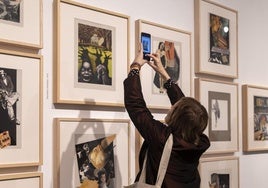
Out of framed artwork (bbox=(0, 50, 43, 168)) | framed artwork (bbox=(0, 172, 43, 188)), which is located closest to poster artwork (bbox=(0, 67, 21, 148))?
framed artwork (bbox=(0, 50, 43, 168))

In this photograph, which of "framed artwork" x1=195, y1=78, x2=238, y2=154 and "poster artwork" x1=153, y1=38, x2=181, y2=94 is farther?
"framed artwork" x1=195, y1=78, x2=238, y2=154

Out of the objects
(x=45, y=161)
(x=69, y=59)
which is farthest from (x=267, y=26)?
(x=45, y=161)

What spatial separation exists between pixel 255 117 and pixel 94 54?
4.35ft

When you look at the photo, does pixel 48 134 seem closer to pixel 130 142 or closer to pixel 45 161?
pixel 45 161

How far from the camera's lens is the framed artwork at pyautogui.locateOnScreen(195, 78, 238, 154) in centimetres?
243

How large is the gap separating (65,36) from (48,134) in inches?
15.2

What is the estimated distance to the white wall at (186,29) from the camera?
68.1 inches

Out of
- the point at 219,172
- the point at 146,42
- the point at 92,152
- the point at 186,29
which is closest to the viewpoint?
the point at 92,152

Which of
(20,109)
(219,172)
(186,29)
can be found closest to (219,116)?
(219,172)

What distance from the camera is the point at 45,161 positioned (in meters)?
1.71

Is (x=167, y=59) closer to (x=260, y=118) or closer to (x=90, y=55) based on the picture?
(x=90, y=55)

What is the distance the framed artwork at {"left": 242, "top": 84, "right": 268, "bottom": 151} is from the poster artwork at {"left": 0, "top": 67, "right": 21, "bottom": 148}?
5.05 feet

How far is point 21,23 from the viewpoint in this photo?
164 centimetres

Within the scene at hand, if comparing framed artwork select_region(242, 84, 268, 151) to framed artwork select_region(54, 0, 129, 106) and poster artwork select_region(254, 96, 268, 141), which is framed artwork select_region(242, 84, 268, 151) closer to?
poster artwork select_region(254, 96, 268, 141)
